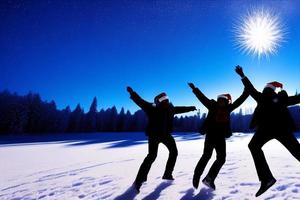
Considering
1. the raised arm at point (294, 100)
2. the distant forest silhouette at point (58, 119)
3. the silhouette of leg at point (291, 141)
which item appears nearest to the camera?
the silhouette of leg at point (291, 141)

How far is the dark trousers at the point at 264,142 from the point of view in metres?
4.18

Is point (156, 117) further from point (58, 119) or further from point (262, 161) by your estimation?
point (58, 119)

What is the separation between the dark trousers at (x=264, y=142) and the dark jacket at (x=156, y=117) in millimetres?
1951

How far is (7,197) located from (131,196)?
9.84 feet

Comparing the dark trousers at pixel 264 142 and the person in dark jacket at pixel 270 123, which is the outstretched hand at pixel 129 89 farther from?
the dark trousers at pixel 264 142

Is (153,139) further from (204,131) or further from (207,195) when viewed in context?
(207,195)

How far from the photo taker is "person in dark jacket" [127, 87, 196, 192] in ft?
18.2

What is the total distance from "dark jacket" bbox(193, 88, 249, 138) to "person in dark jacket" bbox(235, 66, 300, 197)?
0.76 meters

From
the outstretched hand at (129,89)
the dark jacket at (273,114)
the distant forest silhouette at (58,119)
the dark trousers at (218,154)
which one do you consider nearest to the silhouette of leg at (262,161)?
the dark jacket at (273,114)

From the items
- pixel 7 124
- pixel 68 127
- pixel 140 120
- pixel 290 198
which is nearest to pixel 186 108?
pixel 290 198

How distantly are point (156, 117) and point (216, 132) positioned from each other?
1.41 meters

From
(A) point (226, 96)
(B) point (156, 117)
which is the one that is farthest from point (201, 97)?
(B) point (156, 117)

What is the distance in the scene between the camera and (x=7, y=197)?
563 cm

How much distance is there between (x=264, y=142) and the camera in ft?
14.4
